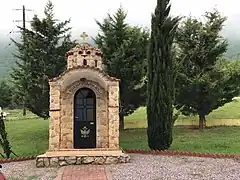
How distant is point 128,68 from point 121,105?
7.28 ft

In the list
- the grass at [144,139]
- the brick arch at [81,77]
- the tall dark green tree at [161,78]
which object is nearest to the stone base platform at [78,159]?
the tall dark green tree at [161,78]

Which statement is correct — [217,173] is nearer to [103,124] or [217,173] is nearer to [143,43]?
[103,124]

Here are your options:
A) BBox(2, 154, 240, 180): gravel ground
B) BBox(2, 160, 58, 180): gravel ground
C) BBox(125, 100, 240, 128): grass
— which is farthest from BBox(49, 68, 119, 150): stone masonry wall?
BBox(125, 100, 240, 128): grass

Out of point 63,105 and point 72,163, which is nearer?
point 72,163

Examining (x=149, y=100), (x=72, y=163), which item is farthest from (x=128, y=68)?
(x=72, y=163)

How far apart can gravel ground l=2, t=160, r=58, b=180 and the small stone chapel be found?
4.90 ft

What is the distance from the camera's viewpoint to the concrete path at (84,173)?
37.4 ft

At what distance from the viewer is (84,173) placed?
12023mm

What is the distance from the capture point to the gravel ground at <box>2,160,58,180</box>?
11.7 metres

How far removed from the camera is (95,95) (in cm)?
1546

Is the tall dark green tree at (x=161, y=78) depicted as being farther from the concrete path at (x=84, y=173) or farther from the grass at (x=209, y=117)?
the grass at (x=209, y=117)

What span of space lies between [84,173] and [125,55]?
9.71 metres

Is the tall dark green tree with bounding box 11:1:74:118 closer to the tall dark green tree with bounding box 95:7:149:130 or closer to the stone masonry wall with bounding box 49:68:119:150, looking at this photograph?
the tall dark green tree with bounding box 95:7:149:130

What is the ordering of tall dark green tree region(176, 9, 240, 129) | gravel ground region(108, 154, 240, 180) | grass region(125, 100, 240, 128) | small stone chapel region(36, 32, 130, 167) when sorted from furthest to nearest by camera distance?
grass region(125, 100, 240, 128) < tall dark green tree region(176, 9, 240, 129) < small stone chapel region(36, 32, 130, 167) < gravel ground region(108, 154, 240, 180)
